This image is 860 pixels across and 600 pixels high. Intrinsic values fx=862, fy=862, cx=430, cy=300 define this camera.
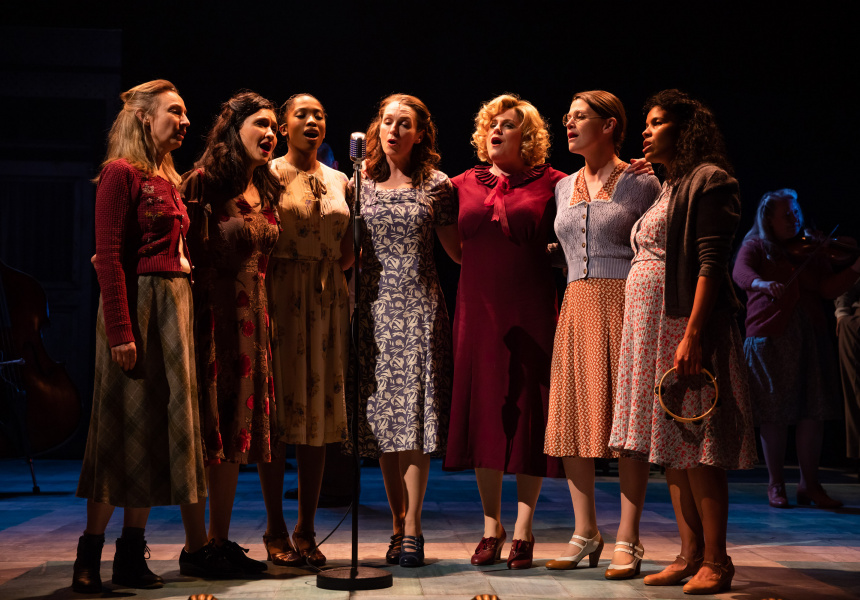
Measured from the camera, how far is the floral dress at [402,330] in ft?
10.3

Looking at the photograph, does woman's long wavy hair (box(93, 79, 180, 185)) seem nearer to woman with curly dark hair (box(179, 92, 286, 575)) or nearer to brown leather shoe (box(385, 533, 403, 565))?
woman with curly dark hair (box(179, 92, 286, 575))

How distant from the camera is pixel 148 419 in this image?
265cm

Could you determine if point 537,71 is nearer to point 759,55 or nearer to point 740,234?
point 759,55

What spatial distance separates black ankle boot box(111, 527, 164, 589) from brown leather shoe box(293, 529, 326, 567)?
0.55 meters

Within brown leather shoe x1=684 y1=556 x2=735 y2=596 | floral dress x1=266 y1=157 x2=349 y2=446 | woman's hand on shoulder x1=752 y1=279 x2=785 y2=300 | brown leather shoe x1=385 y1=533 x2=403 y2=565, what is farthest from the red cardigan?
woman's hand on shoulder x1=752 y1=279 x2=785 y2=300

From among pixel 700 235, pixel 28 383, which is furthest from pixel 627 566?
pixel 28 383

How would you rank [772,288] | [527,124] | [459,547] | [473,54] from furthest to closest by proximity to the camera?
[473,54]
[772,288]
[459,547]
[527,124]

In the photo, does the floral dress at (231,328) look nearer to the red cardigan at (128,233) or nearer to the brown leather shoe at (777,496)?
the red cardigan at (128,233)

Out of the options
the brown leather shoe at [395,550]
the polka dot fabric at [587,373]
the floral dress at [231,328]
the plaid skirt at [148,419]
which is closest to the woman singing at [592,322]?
the polka dot fabric at [587,373]

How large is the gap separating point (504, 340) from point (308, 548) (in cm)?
104

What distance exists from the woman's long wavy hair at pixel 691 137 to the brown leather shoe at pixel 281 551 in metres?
1.85

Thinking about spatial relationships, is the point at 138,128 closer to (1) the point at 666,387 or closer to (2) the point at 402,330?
(2) the point at 402,330

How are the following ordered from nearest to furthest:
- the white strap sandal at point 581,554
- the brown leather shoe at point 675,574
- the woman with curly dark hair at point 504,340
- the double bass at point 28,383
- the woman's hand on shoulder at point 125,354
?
the woman's hand on shoulder at point 125,354 → the brown leather shoe at point 675,574 → the white strap sandal at point 581,554 → the woman with curly dark hair at point 504,340 → the double bass at point 28,383

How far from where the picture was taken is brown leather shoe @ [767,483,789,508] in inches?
183
